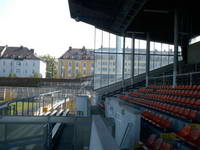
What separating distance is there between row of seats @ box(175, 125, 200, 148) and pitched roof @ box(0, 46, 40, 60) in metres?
63.6

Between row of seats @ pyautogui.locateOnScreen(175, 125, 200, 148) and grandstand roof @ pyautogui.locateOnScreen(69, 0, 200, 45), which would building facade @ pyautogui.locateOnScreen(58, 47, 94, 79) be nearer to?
grandstand roof @ pyautogui.locateOnScreen(69, 0, 200, 45)

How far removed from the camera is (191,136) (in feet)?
14.3

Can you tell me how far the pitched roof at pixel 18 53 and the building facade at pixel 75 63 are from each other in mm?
7871

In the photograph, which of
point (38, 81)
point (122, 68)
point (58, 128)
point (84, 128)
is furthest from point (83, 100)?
point (38, 81)

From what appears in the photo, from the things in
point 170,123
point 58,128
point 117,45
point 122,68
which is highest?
point 117,45

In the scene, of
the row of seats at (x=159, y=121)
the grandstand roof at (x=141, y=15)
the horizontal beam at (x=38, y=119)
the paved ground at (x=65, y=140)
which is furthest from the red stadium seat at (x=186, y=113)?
the grandstand roof at (x=141, y=15)

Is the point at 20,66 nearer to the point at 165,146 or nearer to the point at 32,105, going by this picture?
the point at 32,105

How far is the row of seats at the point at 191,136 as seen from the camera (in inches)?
164

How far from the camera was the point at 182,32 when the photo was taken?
15.6 metres

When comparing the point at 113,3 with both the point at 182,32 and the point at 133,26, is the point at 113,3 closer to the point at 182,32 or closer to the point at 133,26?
the point at 133,26

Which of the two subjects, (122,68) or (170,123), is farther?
(122,68)

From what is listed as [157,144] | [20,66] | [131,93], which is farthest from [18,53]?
[157,144]

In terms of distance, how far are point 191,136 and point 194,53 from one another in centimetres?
1490

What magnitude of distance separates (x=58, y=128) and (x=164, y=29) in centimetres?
1244
